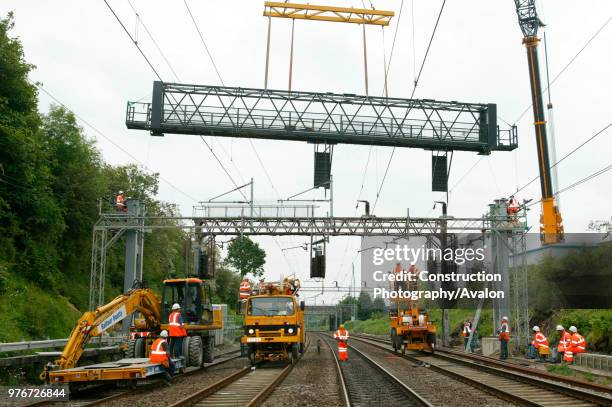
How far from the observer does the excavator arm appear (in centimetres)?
1374

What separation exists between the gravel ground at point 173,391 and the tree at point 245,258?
240 feet

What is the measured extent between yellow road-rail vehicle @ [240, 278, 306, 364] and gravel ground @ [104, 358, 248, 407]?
162 cm

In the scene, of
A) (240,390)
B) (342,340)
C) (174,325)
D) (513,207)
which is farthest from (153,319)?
(513,207)

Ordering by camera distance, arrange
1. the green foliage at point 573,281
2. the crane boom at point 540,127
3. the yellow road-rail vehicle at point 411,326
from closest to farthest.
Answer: the yellow road-rail vehicle at point 411,326, the green foliage at point 573,281, the crane boom at point 540,127

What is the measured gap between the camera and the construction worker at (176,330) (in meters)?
16.5

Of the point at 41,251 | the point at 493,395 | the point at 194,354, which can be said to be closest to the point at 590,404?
the point at 493,395

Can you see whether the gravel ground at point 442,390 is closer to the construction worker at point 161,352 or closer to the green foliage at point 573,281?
the construction worker at point 161,352

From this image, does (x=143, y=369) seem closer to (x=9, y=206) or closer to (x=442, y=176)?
(x=9, y=206)

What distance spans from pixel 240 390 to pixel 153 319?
5.18m

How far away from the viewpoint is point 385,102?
2908cm

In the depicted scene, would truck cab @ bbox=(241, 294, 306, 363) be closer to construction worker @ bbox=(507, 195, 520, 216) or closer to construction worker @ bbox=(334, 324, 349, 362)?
construction worker @ bbox=(334, 324, 349, 362)

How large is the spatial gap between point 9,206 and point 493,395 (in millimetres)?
23857

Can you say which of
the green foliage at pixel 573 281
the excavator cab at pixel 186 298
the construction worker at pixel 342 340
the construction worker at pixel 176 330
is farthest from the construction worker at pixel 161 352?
the green foliage at pixel 573 281

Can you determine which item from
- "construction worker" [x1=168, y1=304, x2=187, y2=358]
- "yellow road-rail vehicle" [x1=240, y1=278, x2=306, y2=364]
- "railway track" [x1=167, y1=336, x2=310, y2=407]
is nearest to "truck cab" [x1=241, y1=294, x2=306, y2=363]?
"yellow road-rail vehicle" [x1=240, y1=278, x2=306, y2=364]
